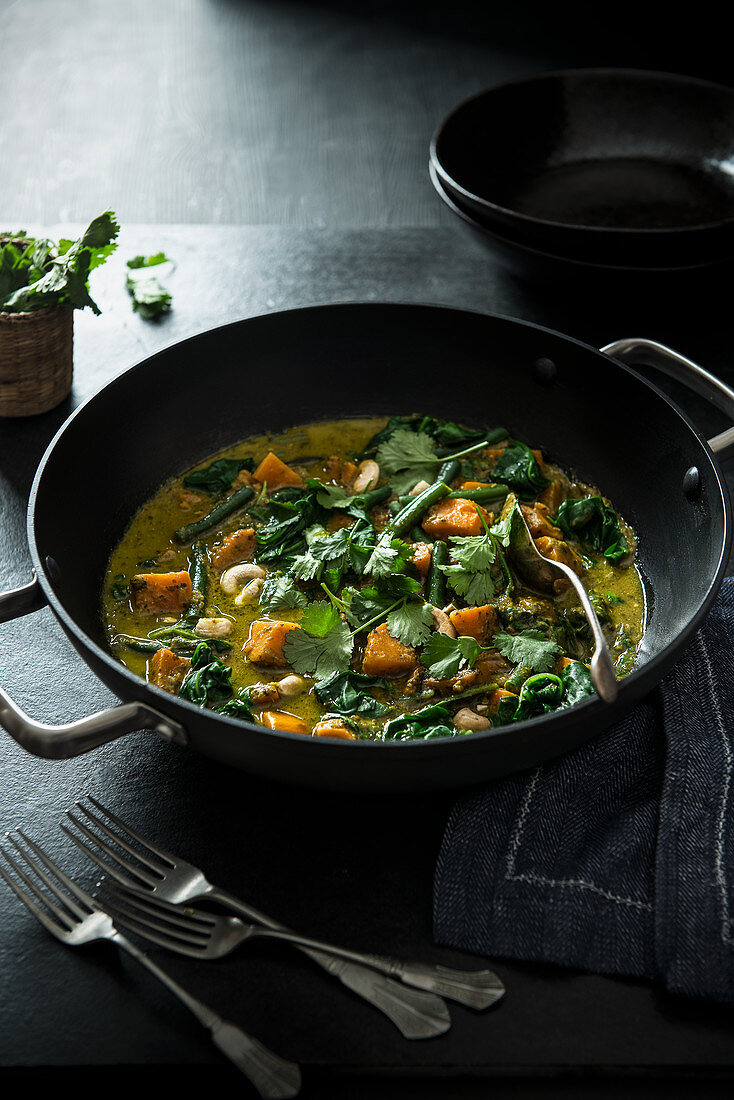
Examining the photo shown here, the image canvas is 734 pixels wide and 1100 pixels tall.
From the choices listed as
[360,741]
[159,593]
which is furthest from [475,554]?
[360,741]

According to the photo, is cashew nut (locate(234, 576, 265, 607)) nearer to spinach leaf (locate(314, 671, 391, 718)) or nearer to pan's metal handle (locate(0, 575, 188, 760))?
spinach leaf (locate(314, 671, 391, 718))

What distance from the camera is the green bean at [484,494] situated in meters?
2.59

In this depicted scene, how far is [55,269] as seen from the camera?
264cm

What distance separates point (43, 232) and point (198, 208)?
54.4 inches

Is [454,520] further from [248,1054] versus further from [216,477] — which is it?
[248,1054]

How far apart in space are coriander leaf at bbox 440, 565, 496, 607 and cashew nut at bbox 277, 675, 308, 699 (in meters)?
0.42


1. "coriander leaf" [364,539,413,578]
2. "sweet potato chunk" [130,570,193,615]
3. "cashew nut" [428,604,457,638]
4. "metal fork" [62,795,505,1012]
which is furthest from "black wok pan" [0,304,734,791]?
"coriander leaf" [364,539,413,578]

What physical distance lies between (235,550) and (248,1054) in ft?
3.95

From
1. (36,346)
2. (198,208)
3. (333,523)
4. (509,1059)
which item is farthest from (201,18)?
(509,1059)

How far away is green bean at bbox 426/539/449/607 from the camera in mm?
2342

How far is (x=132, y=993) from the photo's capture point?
1644 mm

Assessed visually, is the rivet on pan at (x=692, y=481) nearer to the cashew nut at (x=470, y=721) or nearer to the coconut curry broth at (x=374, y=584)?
the coconut curry broth at (x=374, y=584)

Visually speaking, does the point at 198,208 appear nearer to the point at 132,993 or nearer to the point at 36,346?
the point at 36,346

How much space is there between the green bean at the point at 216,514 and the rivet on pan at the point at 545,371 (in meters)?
Result: 0.82
